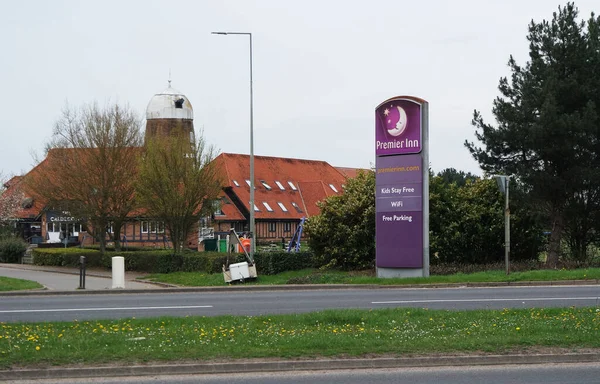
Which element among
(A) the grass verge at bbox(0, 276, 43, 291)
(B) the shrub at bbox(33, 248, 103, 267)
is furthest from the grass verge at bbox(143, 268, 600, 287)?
(B) the shrub at bbox(33, 248, 103, 267)

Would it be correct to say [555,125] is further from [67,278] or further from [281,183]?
[281,183]

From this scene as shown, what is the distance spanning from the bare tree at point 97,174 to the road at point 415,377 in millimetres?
32668

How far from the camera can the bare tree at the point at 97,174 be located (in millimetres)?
42500

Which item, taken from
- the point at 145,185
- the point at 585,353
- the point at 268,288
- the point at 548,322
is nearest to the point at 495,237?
the point at 268,288

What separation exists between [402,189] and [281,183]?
161 ft

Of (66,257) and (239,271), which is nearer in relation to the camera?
(239,271)

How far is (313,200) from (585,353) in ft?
210

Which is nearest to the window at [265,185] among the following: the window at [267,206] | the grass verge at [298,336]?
the window at [267,206]

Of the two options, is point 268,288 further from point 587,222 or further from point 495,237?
point 587,222

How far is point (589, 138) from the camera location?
95.1 ft

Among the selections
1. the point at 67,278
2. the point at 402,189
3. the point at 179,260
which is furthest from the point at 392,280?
the point at 67,278

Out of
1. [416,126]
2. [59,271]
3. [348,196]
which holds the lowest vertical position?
[59,271]

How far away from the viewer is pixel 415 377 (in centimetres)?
1003

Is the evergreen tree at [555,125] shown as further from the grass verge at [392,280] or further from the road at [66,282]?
the road at [66,282]
